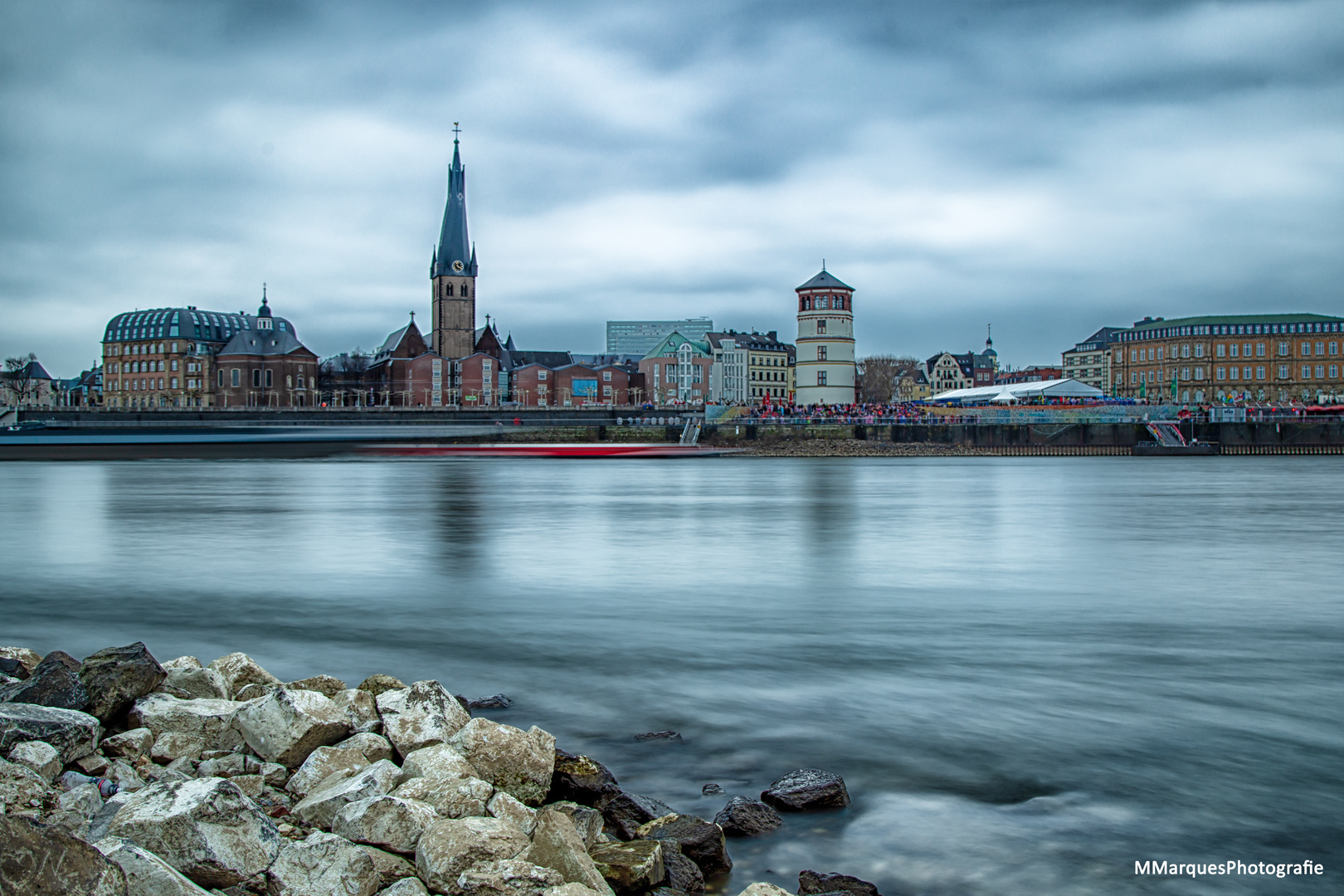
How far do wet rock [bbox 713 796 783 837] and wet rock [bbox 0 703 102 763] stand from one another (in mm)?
3412

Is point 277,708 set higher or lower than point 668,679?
higher

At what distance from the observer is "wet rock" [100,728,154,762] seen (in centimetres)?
554

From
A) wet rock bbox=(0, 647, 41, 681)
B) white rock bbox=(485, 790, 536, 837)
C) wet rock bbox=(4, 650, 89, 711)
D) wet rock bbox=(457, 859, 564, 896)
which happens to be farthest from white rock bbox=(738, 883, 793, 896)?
wet rock bbox=(0, 647, 41, 681)

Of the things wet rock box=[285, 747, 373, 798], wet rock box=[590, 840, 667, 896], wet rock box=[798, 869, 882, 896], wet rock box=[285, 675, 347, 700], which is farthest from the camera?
wet rock box=[285, 675, 347, 700]

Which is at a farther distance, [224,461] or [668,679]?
[224,461]

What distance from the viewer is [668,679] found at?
9.05 metres

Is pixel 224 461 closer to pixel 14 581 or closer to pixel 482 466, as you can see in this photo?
pixel 482 466

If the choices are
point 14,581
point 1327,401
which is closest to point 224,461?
point 14,581

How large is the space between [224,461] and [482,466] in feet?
73.2

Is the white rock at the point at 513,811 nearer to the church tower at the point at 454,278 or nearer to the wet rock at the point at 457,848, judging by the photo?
the wet rock at the point at 457,848

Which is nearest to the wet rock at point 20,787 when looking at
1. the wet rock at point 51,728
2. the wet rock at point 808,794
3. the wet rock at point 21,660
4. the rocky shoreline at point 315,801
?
the rocky shoreline at point 315,801

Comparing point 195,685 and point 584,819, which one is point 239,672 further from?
point 584,819

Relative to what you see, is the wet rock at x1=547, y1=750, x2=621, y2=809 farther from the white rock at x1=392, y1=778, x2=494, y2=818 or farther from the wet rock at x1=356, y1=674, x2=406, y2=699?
the wet rock at x1=356, y1=674, x2=406, y2=699

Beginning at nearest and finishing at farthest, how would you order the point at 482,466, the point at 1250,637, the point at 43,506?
the point at 1250,637
the point at 43,506
the point at 482,466
